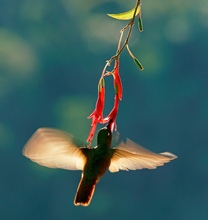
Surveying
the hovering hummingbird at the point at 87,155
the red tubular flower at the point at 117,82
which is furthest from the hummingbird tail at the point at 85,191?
the red tubular flower at the point at 117,82

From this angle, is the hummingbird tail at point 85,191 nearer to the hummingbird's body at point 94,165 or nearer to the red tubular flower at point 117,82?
the hummingbird's body at point 94,165

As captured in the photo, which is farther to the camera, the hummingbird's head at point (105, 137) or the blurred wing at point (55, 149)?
the hummingbird's head at point (105, 137)

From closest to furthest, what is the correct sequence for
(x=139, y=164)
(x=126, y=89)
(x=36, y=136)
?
(x=36, y=136), (x=139, y=164), (x=126, y=89)

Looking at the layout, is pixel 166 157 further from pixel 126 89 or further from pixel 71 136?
pixel 126 89

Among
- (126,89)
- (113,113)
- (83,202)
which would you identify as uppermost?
(126,89)

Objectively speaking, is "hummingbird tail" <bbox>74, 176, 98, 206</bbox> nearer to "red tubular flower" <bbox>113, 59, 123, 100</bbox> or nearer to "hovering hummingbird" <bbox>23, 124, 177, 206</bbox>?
"hovering hummingbird" <bbox>23, 124, 177, 206</bbox>

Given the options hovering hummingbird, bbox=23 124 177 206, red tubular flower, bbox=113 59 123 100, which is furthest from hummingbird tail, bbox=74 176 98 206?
red tubular flower, bbox=113 59 123 100

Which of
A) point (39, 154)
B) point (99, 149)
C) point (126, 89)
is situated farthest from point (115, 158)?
point (126, 89)
